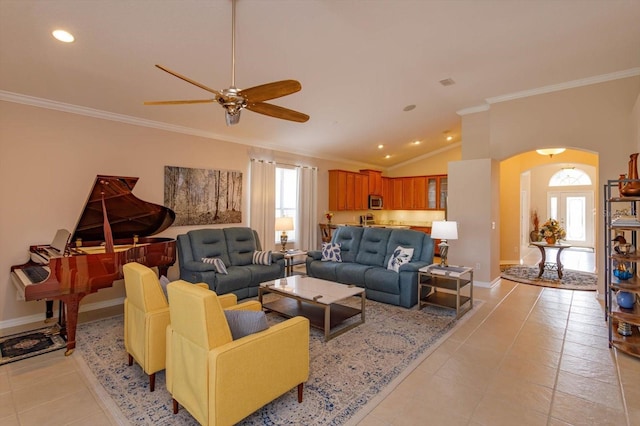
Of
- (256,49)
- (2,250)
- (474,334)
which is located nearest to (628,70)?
(474,334)

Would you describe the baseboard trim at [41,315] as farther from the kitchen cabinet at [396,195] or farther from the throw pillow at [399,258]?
the kitchen cabinet at [396,195]

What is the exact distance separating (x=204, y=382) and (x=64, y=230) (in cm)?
320

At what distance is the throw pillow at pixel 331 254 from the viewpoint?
5.63 m

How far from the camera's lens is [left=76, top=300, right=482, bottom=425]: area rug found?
89.0 inches

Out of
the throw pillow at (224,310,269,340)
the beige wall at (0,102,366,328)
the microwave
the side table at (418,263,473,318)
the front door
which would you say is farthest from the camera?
the front door

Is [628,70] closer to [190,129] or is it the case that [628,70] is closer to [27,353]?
[190,129]

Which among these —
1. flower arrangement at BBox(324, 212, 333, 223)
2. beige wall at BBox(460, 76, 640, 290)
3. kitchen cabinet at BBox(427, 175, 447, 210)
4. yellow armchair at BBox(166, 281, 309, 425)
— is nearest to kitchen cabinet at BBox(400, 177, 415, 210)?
kitchen cabinet at BBox(427, 175, 447, 210)

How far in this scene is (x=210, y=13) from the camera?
2994 mm

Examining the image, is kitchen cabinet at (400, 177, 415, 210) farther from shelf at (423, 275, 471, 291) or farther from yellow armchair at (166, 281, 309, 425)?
yellow armchair at (166, 281, 309, 425)

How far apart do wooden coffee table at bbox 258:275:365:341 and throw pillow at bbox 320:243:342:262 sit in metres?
1.35

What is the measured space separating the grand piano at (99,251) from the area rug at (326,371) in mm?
470

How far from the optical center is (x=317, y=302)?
3.43m

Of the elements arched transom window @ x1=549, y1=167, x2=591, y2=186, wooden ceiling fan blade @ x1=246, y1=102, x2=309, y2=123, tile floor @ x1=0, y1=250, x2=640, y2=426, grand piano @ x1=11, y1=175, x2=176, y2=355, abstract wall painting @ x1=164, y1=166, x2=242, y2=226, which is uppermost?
arched transom window @ x1=549, y1=167, x2=591, y2=186

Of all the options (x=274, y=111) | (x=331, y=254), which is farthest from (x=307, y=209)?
(x=274, y=111)
